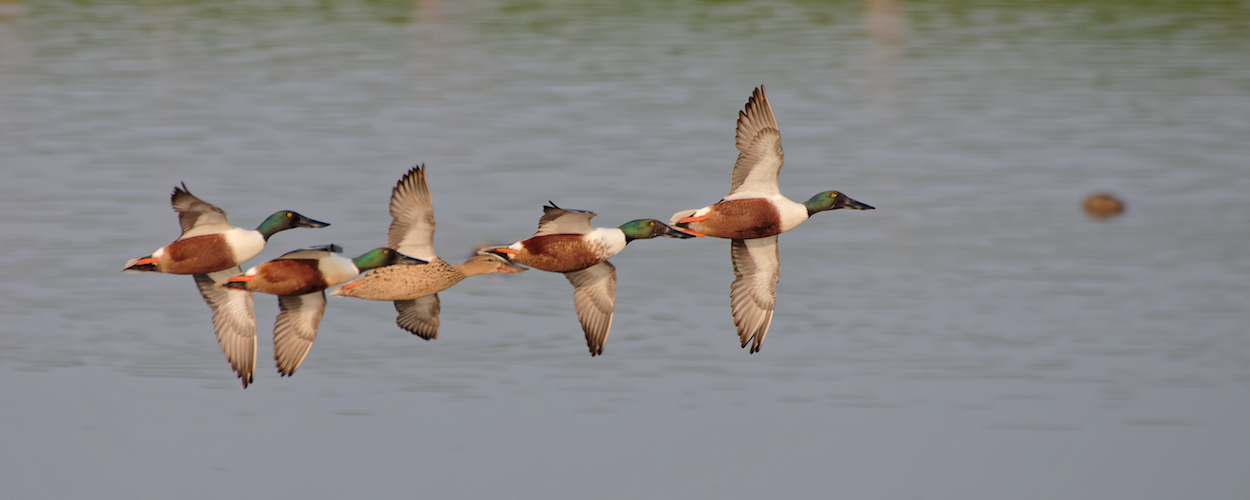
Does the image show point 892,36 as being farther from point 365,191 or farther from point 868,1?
point 365,191

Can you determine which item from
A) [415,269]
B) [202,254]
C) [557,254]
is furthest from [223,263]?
[557,254]

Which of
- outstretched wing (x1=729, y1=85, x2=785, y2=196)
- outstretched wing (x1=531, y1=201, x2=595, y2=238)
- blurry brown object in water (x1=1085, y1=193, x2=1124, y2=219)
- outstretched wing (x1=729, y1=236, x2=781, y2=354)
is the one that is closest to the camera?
outstretched wing (x1=531, y1=201, x2=595, y2=238)

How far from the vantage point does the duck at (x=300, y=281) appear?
14.3 feet

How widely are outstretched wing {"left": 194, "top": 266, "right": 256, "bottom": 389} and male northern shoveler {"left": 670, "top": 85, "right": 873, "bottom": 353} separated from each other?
1397mm

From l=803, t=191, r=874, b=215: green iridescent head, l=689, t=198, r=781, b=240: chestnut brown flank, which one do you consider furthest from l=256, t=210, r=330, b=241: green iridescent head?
l=803, t=191, r=874, b=215: green iridescent head

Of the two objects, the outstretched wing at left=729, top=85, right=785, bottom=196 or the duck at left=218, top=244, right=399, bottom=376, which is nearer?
Result: the duck at left=218, top=244, right=399, bottom=376

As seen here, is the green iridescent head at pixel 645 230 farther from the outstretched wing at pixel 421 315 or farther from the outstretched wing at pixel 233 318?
the outstretched wing at pixel 233 318

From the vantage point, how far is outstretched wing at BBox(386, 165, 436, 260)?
480 centimetres

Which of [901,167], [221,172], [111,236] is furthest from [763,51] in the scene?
[111,236]

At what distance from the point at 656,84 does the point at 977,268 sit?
19835 millimetres

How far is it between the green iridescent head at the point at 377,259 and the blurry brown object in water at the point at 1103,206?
29.4 metres

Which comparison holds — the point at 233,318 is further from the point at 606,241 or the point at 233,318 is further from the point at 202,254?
the point at 606,241

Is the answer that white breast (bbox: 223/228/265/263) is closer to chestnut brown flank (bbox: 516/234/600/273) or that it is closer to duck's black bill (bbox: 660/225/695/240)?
chestnut brown flank (bbox: 516/234/600/273)

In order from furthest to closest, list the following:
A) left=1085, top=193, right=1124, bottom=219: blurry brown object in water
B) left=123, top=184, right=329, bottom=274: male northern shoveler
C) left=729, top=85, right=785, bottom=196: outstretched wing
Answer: left=1085, top=193, right=1124, bottom=219: blurry brown object in water < left=729, top=85, right=785, bottom=196: outstretched wing < left=123, top=184, right=329, bottom=274: male northern shoveler
